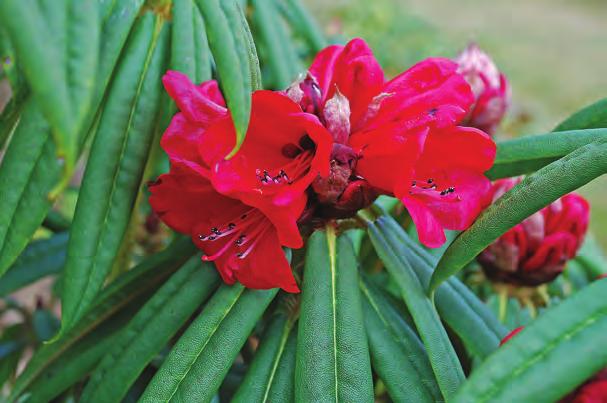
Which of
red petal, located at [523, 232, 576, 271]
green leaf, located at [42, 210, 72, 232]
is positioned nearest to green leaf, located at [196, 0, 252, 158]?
red petal, located at [523, 232, 576, 271]

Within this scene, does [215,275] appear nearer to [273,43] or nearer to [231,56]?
[231,56]

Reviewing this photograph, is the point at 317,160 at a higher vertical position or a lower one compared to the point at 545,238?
higher

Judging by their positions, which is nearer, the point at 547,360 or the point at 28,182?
the point at 547,360

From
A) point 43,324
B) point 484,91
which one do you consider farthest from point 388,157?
point 43,324

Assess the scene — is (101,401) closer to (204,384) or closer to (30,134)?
(204,384)

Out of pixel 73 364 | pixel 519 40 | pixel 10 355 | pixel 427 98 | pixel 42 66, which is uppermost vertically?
pixel 42 66
